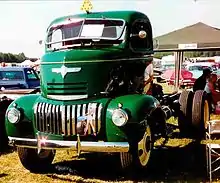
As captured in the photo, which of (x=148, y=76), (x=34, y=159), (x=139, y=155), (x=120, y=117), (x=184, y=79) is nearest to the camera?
(x=120, y=117)

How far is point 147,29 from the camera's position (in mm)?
6539

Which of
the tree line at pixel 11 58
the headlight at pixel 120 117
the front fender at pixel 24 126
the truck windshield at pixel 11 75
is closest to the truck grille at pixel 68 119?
the front fender at pixel 24 126

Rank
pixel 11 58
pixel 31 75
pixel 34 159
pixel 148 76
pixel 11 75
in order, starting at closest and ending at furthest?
pixel 34 159
pixel 148 76
pixel 11 75
pixel 31 75
pixel 11 58

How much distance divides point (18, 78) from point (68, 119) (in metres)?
10.1

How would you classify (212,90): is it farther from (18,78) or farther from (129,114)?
(18,78)

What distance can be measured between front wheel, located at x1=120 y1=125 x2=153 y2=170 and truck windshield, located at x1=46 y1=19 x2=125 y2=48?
5.12 ft

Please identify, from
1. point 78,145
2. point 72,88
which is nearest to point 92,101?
point 72,88

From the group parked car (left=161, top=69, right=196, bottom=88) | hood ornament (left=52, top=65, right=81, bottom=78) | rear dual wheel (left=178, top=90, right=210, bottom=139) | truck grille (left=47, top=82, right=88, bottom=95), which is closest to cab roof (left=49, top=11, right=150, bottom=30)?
hood ornament (left=52, top=65, right=81, bottom=78)

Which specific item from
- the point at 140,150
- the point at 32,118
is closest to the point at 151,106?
the point at 140,150

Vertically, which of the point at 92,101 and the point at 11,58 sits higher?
the point at 92,101

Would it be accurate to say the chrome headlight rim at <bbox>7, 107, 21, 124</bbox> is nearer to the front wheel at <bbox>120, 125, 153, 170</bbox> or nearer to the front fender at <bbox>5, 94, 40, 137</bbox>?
the front fender at <bbox>5, 94, 40, 137</bbox>

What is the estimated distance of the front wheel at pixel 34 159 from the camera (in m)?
5.66

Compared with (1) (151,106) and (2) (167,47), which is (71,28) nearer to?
(1) (151,106)

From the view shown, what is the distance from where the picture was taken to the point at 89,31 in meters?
5.93
